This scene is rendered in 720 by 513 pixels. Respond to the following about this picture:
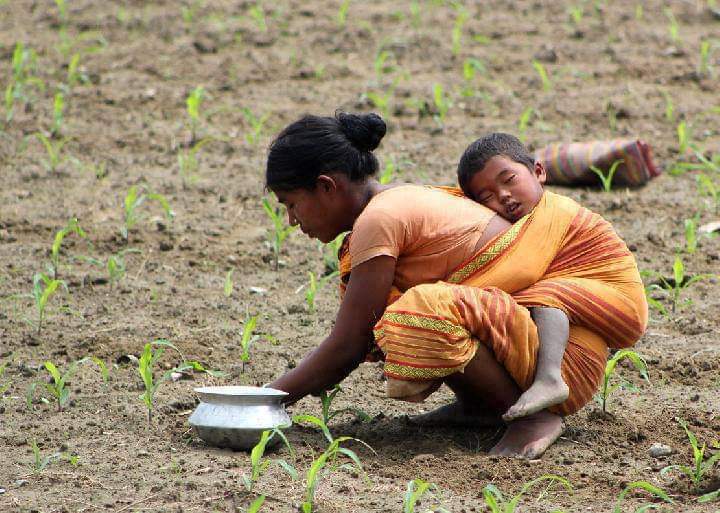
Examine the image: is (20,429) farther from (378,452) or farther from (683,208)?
(683,208)

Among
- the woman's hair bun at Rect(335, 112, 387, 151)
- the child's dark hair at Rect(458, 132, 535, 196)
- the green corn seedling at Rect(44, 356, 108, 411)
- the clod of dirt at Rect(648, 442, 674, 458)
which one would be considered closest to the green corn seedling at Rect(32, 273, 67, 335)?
the green corn seedling at Rect(44, 356, 108, 411)

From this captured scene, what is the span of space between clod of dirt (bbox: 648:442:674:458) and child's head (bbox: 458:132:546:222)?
0.77 meters

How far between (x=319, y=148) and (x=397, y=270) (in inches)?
16.4

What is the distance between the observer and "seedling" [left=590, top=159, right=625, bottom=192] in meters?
5.40

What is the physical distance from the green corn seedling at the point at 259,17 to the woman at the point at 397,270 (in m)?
4.59

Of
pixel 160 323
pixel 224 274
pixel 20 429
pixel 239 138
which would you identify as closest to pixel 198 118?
pixel 239 138

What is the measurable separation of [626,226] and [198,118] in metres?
2.52

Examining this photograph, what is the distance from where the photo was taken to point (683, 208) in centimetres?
542

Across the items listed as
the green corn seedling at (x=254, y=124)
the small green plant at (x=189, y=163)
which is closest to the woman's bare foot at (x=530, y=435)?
the small green plant at (x=189, y=163)

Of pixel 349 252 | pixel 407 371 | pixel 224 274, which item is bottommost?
pixel 224 274

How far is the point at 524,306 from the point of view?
10.7 ft

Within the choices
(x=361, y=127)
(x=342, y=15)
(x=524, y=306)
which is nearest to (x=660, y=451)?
(x=524, y=306)

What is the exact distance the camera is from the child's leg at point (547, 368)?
3094mm

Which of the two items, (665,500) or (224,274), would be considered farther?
(224,274)
